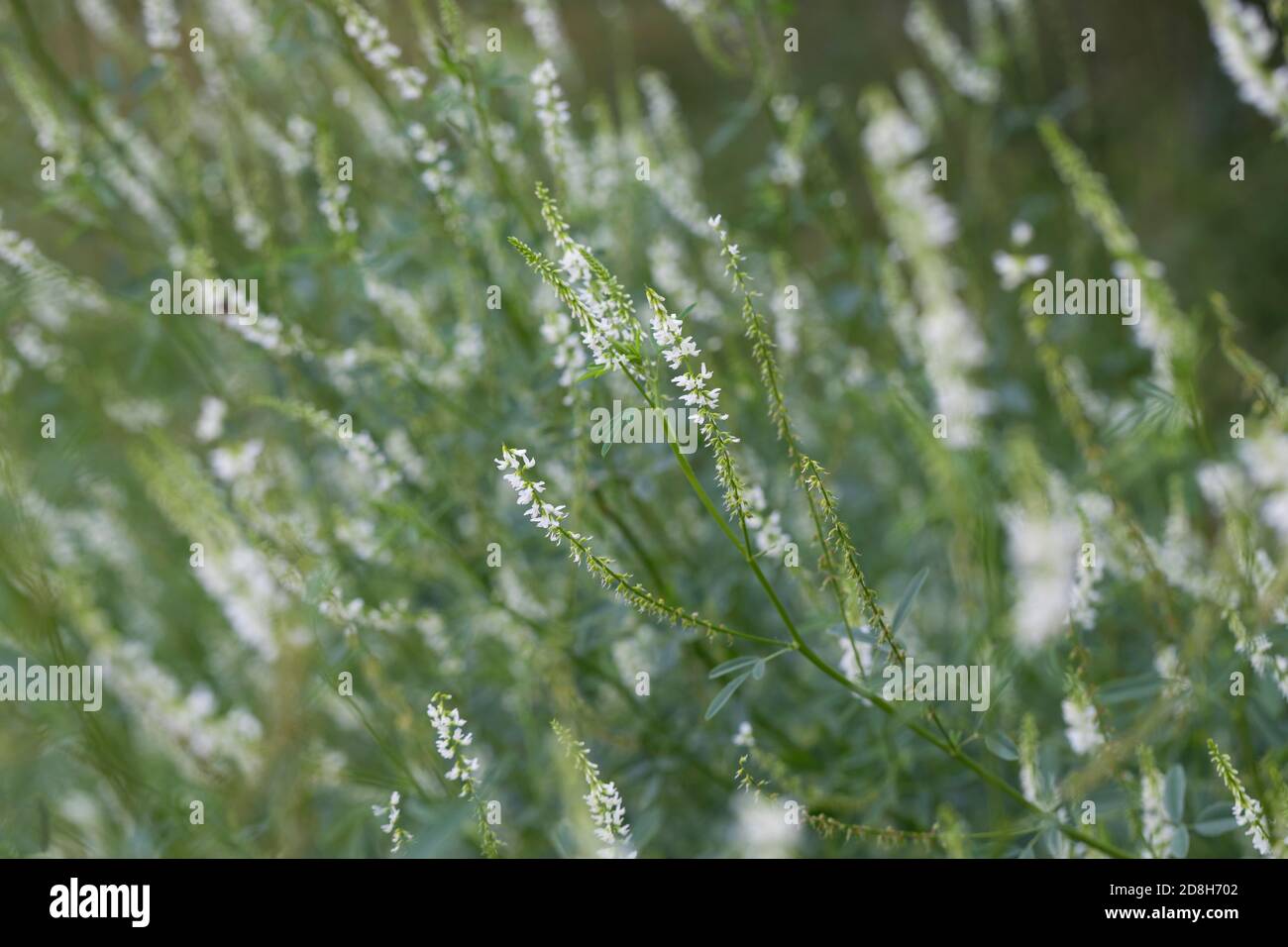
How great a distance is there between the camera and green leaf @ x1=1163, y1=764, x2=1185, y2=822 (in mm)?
2020

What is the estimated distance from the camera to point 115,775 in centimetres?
244

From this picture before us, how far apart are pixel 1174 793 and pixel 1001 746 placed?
12.8 inches

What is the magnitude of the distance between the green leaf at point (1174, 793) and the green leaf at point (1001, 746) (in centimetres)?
26

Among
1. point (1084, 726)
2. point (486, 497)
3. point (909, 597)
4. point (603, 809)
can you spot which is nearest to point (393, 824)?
point (603, 809)

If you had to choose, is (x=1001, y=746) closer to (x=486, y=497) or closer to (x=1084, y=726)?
(x=1084, y=726)

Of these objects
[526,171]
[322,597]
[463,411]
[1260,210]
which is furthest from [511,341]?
[1260,210]

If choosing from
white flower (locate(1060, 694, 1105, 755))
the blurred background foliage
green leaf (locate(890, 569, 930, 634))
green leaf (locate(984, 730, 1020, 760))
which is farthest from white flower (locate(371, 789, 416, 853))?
white flower (locate(1060, 694, 1105, 755))

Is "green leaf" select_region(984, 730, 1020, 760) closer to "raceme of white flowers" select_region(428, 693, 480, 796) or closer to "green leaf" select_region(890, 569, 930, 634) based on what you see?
"green leaf" select_region(890, 569, 930, 634)

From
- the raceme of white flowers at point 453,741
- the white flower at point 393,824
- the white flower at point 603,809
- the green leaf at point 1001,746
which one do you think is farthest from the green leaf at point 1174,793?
the white flower at point 393,824

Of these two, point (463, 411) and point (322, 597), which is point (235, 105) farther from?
point (322, 597)

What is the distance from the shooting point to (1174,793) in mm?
2031

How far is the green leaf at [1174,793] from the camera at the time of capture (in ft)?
6.63

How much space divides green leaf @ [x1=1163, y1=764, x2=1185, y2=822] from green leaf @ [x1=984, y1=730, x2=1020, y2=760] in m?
0.26
